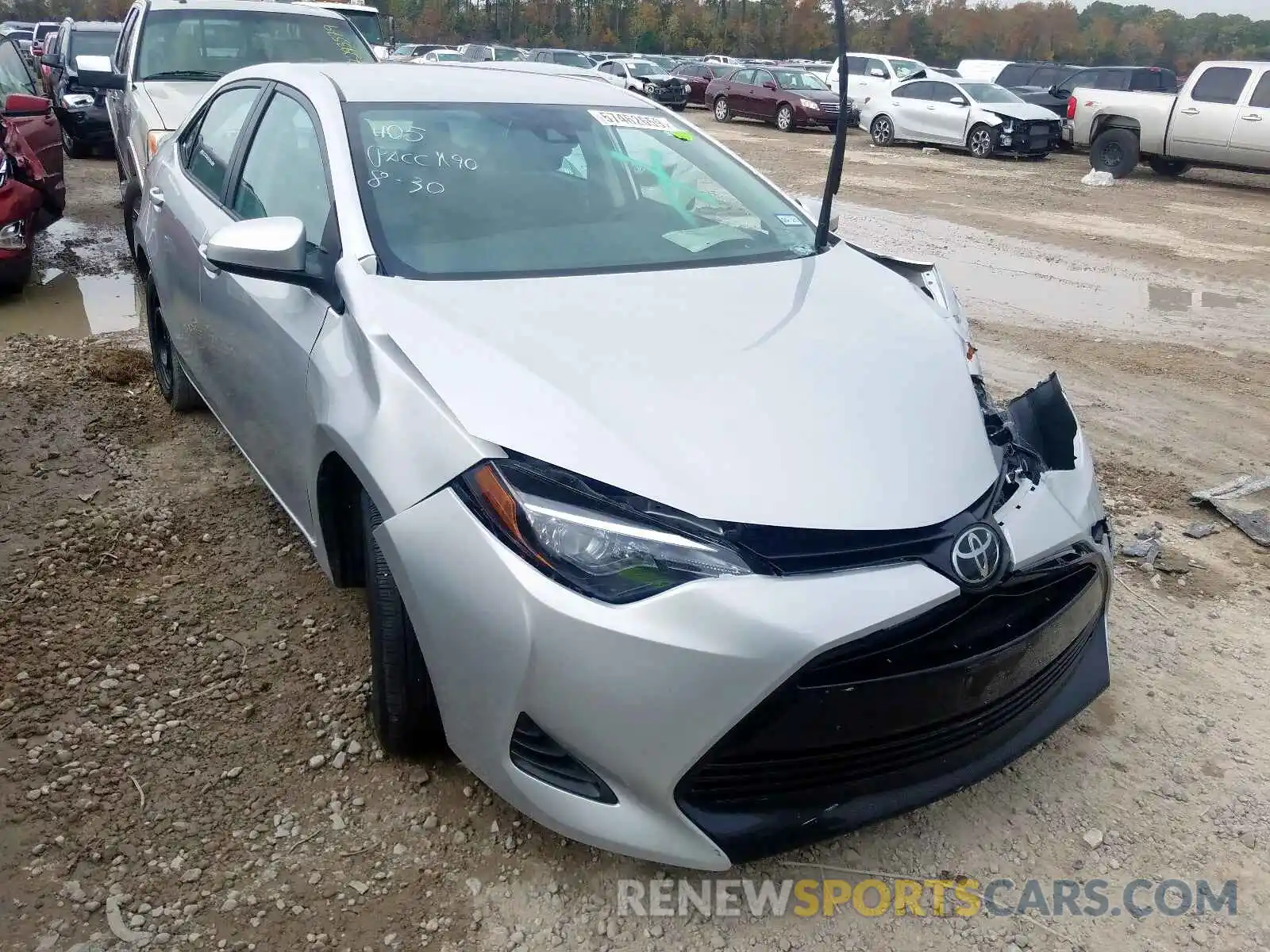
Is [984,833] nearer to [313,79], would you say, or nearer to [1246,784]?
[1246,784]

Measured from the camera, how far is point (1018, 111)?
691 inches

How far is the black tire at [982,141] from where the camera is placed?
1762cm

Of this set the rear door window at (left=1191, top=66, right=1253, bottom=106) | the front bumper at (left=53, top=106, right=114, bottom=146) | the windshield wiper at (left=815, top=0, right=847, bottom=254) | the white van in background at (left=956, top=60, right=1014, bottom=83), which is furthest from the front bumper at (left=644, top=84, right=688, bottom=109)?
the windshield wiper at (left=815, top=0, right=847, bottom=254)

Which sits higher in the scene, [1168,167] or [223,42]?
[223,42]

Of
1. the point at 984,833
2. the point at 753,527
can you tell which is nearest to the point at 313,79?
the point at 753,527

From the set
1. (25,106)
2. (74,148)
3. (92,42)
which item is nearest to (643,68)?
(92,42)

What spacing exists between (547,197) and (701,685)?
1.77m

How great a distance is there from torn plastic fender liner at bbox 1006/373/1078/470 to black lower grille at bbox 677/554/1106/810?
374mm

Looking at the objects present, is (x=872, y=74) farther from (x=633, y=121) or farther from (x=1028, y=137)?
(x=633, y=121)

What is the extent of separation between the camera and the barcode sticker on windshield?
11.2 ft

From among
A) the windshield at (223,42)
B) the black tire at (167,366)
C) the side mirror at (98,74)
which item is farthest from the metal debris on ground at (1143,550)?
the side mirror at (98,74)

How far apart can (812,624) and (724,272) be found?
54.4 inches

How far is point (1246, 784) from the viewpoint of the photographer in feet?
8.34

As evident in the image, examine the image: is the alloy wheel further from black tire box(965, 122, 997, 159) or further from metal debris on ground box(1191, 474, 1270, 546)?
black tire box(965, 122, 997, 159)
